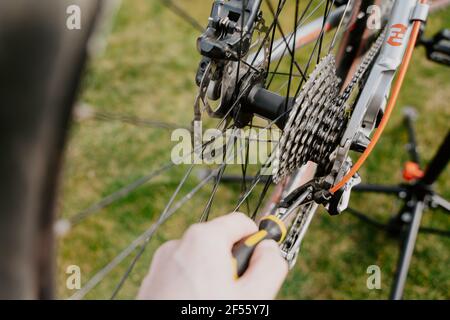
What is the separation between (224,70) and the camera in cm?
74

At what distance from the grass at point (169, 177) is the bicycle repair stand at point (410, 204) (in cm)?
8

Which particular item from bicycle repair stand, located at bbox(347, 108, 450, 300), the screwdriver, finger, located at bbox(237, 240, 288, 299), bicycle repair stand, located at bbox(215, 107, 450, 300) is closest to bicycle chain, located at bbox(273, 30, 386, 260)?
the screwdriver

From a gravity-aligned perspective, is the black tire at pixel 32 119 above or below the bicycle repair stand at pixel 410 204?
above

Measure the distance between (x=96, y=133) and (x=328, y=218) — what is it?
0.89 meters

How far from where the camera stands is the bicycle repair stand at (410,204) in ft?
4.28

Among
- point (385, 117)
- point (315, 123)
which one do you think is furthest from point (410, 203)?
point (315, 123)

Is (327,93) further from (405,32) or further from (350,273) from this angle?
(350,273)

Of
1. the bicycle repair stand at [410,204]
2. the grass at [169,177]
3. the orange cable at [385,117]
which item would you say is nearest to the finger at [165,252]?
the orange cable at [385,117]

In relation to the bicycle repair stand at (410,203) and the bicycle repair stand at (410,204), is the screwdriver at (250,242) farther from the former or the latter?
the bicycle repair stand at (410,204)

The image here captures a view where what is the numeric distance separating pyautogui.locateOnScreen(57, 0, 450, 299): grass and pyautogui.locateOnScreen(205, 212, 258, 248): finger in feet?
2.49

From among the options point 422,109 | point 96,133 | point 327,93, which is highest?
point 327,93

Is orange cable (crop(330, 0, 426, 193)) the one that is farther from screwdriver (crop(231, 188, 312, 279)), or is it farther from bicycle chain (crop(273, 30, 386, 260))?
screwdriver (crop(231, 188, 312, 279))

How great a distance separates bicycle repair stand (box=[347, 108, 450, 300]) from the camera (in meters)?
1.31
